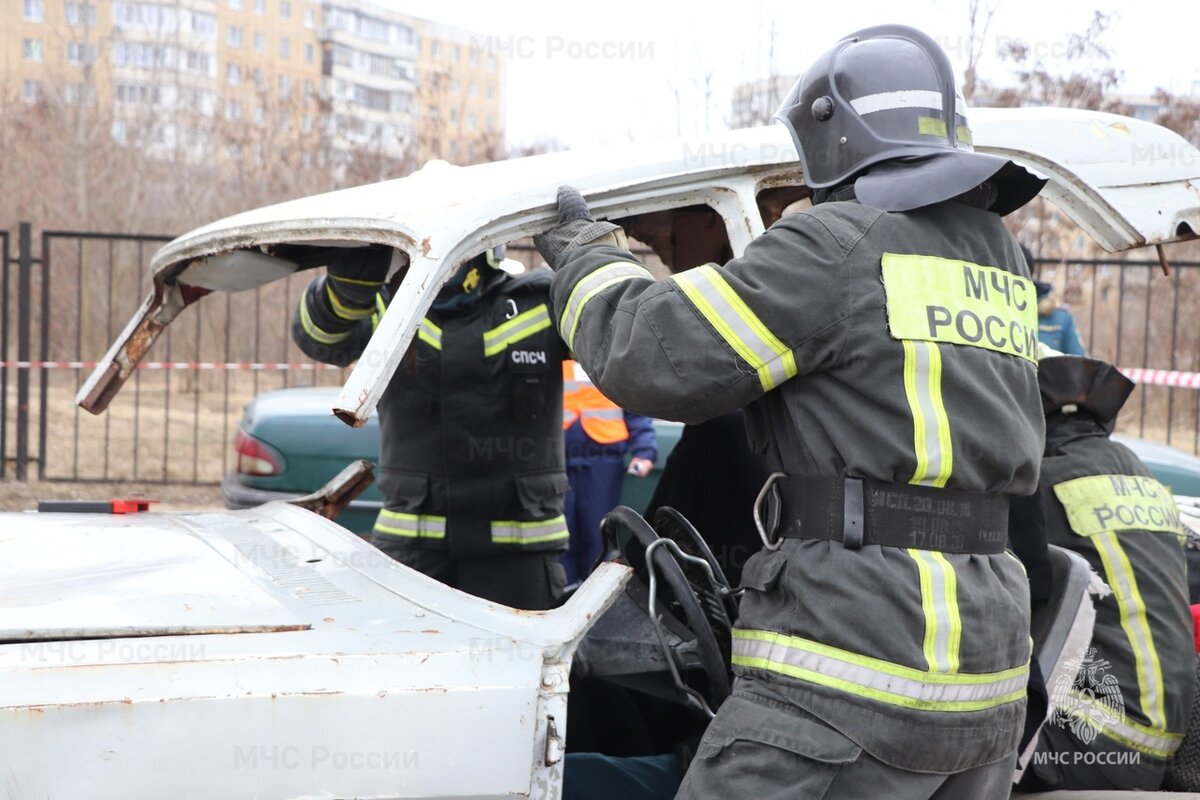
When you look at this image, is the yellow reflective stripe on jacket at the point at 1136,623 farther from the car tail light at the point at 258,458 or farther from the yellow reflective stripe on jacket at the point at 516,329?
the car tail light at the point at 258,458

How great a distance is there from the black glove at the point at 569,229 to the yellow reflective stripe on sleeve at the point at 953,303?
509mm

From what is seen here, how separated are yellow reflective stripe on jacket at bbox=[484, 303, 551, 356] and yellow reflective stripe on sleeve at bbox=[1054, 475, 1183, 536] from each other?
1.51 meters

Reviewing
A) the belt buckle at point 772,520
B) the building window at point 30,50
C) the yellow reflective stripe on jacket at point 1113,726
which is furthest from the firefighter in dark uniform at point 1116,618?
the building window at point 30,50

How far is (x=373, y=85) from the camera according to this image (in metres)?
50.3

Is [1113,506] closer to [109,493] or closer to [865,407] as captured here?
[865,407]

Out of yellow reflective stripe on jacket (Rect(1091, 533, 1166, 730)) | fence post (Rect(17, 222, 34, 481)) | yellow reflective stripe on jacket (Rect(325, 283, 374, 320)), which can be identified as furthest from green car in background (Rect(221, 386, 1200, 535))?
fence post (Rect(17, 222, 34, 481))

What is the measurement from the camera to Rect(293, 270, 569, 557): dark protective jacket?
3484 mm

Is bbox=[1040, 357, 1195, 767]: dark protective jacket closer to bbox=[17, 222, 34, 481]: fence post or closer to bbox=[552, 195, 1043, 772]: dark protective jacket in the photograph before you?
bbox=[552, 195, 1043, 772]: dark protective jacket

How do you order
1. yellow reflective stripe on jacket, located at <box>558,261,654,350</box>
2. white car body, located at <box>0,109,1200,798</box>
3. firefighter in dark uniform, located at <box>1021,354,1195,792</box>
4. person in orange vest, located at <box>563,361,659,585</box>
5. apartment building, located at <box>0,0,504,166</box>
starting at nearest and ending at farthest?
white car body, located at <box>0,109,1200,798</box>
yellow reflective stripe on jacket, located at <box>558,261,654,350</box>
firefighter in dark uniform, located at <box>1021,354,1195,792</box>
person in orange vest, located at <box>563,361,659,585</box>
apartment building, located at <box>0,0,504,166</box>

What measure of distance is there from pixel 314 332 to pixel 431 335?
34 cm

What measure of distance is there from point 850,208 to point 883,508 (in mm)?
465

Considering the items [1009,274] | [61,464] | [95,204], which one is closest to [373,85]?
[95,204]

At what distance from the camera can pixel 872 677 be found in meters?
1.75

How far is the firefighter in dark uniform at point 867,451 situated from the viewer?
1760 mm
